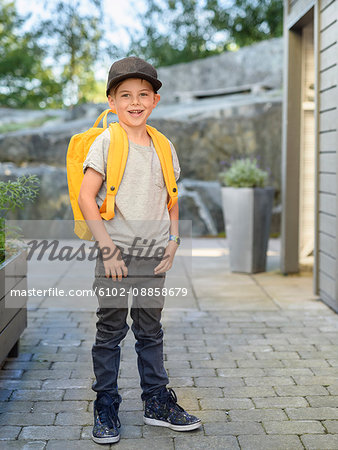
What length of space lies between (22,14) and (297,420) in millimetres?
28182

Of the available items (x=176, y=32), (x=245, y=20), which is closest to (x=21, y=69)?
(x=176, y=32)

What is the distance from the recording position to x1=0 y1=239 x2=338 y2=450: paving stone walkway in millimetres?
2760

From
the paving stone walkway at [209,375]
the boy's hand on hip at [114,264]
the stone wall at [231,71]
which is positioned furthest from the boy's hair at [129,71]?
the stone wall at [231,71]

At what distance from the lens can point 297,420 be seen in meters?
2.92

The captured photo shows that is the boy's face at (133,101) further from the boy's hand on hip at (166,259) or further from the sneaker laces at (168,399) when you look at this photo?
the sneaker laces at (168,399)

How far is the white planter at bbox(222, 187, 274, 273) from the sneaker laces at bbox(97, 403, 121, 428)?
4174mm

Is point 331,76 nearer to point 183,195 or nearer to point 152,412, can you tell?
point 152,412

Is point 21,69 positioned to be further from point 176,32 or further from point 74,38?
point 176,32

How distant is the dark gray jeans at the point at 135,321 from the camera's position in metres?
2.80

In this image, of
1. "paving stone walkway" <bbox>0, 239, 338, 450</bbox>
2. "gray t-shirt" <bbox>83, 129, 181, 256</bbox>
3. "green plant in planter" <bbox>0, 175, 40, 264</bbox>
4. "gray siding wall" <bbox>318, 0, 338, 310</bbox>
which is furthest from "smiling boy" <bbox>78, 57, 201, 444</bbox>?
"gray siding wall" <bbox>318, 0, 338, 310</bbox>

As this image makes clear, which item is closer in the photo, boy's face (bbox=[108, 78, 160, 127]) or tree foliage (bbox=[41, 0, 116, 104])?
boy's face (bbox=[108, 78, 160, 127])

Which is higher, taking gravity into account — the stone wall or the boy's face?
the stone wall

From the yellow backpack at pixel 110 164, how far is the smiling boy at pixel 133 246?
0.03 meters

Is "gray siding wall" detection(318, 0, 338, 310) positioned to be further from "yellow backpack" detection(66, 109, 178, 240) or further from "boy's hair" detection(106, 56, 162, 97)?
"boy's hair" detection(106, 56, 162, 97)
